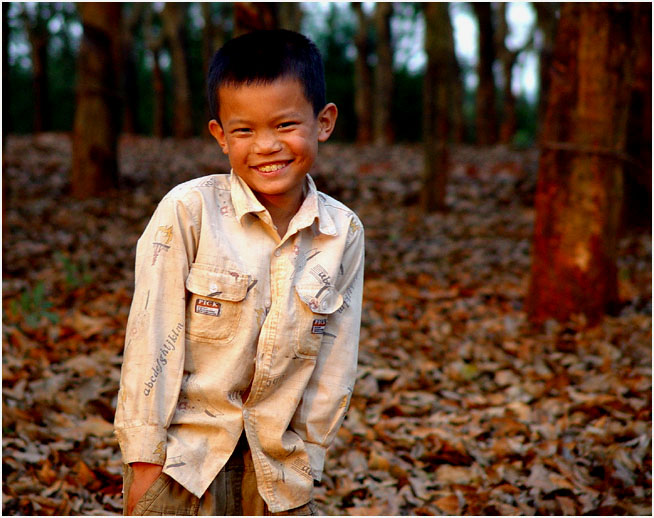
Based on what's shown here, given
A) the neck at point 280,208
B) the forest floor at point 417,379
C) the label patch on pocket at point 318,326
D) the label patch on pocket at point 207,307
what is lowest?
the forest floor at point 417,379

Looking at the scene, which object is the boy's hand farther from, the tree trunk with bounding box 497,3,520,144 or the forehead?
the tree trunk with bounding box 497,3,520,144

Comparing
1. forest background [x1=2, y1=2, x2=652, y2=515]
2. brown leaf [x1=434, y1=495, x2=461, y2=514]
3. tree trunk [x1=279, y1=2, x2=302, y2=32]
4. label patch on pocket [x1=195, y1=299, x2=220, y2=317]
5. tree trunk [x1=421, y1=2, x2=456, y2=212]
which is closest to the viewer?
label patch on pocket [x1=195, y1=299, x2=220, y2=317]

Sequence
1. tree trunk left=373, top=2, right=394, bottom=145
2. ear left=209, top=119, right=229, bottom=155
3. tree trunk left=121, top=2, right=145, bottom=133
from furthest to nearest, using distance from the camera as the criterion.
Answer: tree trunk left=373, top=2, right=394, bottom=145, tree trunk left=121, top=2, right=145, bottom=133, ear left=209, top=119, right=229, bottom=155

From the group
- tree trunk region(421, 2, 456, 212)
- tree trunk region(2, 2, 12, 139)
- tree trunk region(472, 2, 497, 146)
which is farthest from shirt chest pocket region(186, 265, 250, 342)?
tree trunk region(472, 2, 497, 146)


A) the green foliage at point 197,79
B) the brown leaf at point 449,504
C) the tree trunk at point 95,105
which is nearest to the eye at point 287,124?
the brown leaf at point 449,504

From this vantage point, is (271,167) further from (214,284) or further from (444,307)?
(444,307)

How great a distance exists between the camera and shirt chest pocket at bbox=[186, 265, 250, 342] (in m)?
1.87

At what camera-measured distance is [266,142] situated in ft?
6.25

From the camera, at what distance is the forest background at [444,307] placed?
332cm

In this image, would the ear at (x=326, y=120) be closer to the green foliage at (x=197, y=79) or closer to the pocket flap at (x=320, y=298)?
the pocket flap at (x=320, y=298)

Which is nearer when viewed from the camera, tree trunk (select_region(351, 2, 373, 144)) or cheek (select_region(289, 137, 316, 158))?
cheek (select_region(289, 137, 316, 158))

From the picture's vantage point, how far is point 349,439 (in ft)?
12.2

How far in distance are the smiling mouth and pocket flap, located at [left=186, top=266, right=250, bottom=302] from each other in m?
0.29

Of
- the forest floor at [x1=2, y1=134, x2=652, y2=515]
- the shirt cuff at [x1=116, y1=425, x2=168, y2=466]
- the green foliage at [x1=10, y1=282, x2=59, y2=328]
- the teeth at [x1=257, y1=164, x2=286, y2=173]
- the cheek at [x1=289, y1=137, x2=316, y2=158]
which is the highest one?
the cheek at [x1=289, y1=137, x2=316, y2=158]
